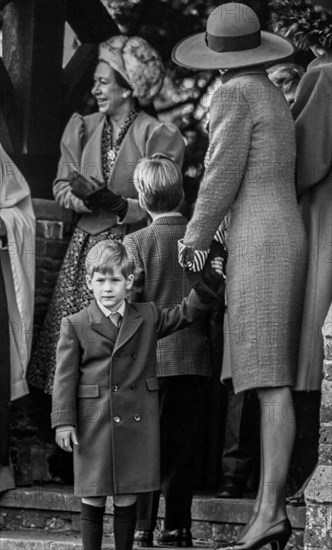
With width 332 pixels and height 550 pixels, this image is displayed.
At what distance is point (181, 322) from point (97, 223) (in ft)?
4.98

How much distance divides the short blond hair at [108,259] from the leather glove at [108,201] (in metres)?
1.20

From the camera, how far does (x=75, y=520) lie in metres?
7.34

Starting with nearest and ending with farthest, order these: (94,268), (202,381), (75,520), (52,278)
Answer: (94,268)
(202,381)
(75,520)
(52,278)

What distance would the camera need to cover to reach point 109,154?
7727mm

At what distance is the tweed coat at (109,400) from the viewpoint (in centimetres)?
600

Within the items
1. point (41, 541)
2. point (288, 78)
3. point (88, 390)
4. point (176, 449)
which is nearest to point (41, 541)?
point (41, 541)

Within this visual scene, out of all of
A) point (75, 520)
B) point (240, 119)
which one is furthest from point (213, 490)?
point (240, 119)

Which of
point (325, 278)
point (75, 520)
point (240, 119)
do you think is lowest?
point (75, 520)

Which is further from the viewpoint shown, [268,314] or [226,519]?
[226,519]

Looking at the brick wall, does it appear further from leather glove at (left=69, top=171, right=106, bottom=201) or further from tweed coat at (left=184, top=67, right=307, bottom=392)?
tweed coat at (left=184, top=67, right=307, bottom=392)

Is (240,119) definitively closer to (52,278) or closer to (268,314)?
(268,314)

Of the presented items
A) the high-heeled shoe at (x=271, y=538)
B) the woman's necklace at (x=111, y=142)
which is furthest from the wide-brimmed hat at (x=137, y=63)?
the high-heeled shoe at (x=271, y=538)

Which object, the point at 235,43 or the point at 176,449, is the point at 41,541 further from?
the point at 235,43

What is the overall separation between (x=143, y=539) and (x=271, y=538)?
746 mm
